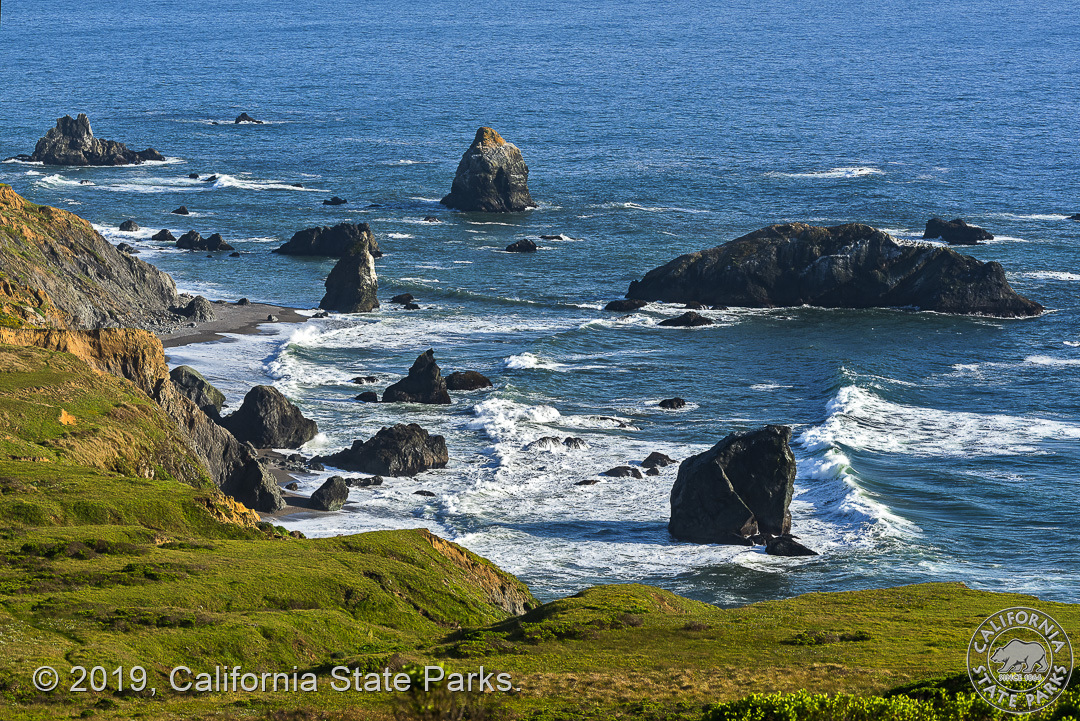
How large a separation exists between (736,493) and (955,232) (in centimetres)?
6686

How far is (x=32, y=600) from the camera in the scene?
1182 inches

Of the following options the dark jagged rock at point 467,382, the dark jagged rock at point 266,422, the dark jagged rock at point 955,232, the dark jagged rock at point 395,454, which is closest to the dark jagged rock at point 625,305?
the dark jagged rock at point 467,382

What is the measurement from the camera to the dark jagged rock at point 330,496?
5650cm

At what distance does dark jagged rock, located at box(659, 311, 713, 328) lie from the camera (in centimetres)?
9150

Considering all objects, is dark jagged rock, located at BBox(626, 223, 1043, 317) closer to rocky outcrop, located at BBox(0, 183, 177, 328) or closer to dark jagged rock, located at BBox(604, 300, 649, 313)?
dark jagged rock, located at BBox(604, 300, 649, 313)

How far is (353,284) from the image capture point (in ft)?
308

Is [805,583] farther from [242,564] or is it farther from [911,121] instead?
[911,121]

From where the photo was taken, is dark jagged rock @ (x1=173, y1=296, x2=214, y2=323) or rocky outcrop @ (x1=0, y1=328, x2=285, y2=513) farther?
dark jagged rock @ (x1=173, y1=296, x2=214, y2=323)

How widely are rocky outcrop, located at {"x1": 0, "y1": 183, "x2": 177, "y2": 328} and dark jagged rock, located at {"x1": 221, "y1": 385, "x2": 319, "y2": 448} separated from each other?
40.5 ft

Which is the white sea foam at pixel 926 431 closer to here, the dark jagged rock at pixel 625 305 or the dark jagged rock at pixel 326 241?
the dark jagged rock at pixel 625 305

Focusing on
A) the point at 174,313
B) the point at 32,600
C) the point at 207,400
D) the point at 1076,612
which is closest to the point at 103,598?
the point at 32,600

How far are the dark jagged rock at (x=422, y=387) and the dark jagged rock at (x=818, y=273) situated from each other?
30.6m

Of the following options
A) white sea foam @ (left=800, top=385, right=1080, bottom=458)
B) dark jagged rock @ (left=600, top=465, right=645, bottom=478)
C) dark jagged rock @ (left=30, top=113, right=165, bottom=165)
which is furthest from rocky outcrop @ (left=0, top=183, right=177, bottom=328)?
dark jagged rock @ (left=30, top=113, right=165, bottom=165)

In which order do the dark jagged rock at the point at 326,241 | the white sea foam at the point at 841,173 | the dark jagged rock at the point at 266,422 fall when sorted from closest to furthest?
the dark jagged rock at the point at 266,422 → the dark jagged rock at the point at 326,241 → the white sea foam at the point at 841,173
